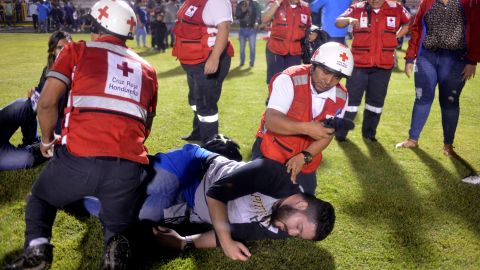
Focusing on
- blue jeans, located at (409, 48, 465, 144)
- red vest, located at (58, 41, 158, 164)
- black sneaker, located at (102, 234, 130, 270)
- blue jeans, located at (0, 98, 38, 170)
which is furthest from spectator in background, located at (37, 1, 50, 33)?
black sneaker, located at (102, 234, 130, 270)

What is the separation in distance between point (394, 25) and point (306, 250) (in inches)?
145

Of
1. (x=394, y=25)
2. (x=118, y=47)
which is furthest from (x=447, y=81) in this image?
(x=118, y=47)

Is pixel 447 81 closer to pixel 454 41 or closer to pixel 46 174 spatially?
pixel 454 41

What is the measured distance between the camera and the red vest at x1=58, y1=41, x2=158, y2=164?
2.45 m

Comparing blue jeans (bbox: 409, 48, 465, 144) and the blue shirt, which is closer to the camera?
blue jeans (bbox: 409, 48, 465, 144)

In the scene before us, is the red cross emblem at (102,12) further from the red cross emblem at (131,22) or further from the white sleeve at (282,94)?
the white sleeve at (282,94)

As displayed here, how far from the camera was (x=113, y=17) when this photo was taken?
271 centimetres

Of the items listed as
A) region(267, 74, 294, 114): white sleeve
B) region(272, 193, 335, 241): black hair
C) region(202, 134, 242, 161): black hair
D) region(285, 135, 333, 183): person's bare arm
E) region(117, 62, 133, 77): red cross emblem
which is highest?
region(117, 62, 133, 77): red cross emblem

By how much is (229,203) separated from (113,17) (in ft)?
5.39

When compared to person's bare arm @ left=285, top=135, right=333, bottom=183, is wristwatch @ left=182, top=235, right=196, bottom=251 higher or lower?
lower

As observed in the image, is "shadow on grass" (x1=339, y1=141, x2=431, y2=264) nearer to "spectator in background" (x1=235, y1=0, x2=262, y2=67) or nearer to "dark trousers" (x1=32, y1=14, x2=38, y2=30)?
"spectator in background" (x1=235, y1=0, x2=262, y2=67)

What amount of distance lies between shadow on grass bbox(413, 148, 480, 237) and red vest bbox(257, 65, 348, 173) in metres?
1.59

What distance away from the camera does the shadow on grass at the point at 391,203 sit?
131 inches

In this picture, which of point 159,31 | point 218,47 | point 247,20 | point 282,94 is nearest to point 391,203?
point 282,94
